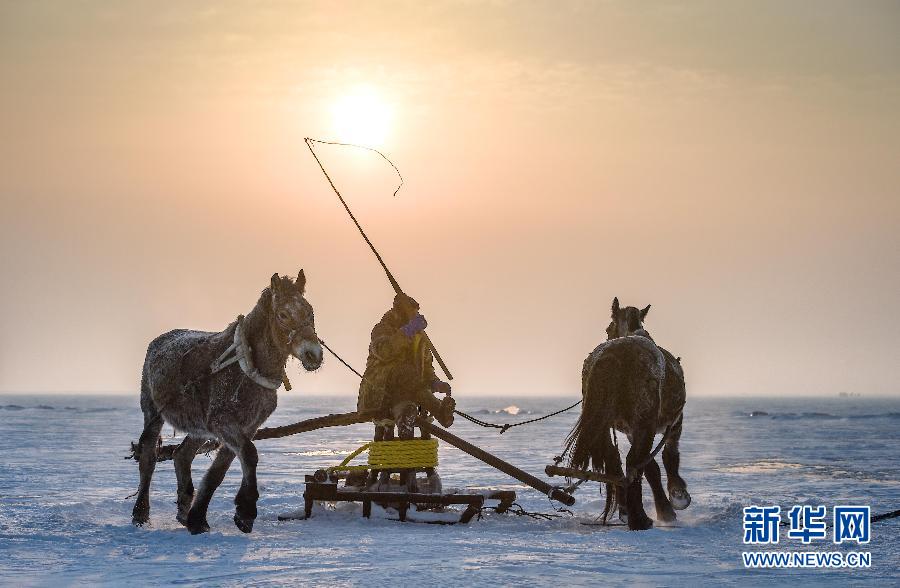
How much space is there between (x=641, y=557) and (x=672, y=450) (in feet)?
11.4

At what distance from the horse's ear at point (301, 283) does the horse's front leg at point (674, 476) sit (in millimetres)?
4731

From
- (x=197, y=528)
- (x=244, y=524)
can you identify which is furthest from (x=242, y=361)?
(x=197, y=528)

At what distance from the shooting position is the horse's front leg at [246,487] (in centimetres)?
1034

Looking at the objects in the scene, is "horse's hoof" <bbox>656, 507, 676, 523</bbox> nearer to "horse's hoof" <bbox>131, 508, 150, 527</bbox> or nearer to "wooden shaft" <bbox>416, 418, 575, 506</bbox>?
"wooden shaft" <bbox>416, 418, 575, 506</bbox>

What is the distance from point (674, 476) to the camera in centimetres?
1267

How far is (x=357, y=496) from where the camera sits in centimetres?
1179

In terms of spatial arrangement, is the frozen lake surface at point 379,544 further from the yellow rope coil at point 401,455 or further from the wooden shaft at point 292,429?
the wooden shaft at point 292,429

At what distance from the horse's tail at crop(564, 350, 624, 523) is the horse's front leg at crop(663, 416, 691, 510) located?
1265 mm

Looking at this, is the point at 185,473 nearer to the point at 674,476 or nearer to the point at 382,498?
the point at 382,498

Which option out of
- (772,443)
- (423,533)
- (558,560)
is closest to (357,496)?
(423,533)

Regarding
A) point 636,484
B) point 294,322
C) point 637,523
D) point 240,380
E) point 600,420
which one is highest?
point 294,322

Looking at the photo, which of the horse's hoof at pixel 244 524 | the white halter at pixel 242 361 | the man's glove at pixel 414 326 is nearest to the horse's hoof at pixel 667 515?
the man's glove at pixel 414 326

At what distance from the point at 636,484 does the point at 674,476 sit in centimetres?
155

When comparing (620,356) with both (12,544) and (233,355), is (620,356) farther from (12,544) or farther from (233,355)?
(12,544)
